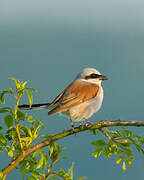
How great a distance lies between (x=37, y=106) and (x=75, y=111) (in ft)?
1.77

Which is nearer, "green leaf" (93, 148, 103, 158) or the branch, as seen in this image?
the branch

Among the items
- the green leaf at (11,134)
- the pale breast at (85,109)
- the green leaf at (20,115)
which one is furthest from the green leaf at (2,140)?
the pale breast at (85,109)

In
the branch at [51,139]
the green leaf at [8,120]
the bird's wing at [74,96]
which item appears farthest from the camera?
the bird's wing at [74,96]

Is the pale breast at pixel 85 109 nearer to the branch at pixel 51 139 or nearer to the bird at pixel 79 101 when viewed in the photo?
the bird at pixel 79 101

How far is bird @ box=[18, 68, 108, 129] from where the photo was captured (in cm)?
Result: 393

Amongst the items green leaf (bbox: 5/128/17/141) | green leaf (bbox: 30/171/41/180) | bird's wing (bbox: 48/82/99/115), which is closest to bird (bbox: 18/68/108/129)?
bird's wing (bbox: 48/82/99/115)

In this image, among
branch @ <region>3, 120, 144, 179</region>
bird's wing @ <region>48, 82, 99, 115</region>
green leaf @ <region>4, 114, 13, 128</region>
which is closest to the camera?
branch @ <region>3, 120, 144, 179</region>

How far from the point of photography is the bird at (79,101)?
3930 millimetres

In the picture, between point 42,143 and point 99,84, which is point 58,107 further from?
point 42,143

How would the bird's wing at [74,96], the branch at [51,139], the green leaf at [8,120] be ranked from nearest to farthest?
the branch at [51,139]
the green leaf at [8,120]
the bird's wing at [74,96]

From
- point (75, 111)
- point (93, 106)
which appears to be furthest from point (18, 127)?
point (93, 106)

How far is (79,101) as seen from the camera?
419cm

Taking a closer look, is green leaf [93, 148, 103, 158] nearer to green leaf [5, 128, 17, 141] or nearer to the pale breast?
green leaf [5, 128, 17, 141]

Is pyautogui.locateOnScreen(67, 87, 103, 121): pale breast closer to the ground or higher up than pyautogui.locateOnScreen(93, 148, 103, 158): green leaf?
closer to the ground
